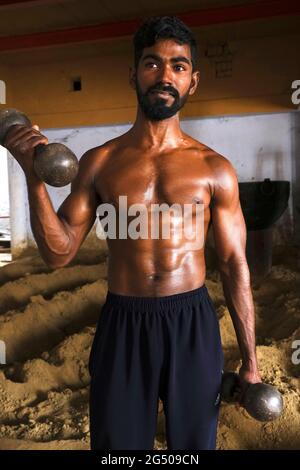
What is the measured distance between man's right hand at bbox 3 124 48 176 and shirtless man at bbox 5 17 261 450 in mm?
162

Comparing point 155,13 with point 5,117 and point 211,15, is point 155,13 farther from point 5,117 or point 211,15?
point 5,117

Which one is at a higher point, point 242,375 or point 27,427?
point 242,375

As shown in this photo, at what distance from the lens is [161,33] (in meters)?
1.05

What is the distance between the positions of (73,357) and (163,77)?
6.21ft

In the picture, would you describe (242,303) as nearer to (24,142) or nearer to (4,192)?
(24,142)

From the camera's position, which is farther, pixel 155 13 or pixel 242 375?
pixel 155 13

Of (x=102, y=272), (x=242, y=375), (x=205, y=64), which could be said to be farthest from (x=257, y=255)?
(x=242, y=375)

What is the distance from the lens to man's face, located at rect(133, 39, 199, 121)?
3.43 ft

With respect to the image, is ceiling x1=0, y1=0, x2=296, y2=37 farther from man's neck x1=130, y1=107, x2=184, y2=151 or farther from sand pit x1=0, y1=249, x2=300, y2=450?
man's neck x1=130, y1=107, x2=184, y2=151

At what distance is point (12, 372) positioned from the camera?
8.23 ft

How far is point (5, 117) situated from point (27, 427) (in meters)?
1.54
